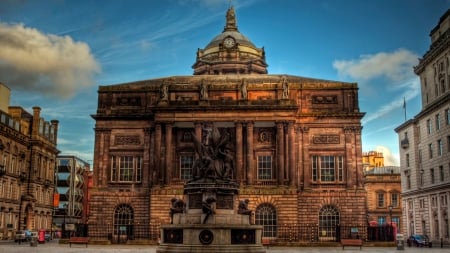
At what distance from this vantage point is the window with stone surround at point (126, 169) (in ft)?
178

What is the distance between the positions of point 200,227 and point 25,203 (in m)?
51.2

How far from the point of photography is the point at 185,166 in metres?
53.5

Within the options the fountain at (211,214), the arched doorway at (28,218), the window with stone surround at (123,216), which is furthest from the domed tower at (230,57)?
the fountain at (211,214)

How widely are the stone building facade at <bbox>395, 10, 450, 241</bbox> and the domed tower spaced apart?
21.4m

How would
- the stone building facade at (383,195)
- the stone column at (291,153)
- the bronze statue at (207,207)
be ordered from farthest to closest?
the stone building facade at (383,195) < the stone column at (291,153) < the bronze statue at (207,207)

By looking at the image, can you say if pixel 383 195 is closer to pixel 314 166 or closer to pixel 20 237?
pixel 314 166

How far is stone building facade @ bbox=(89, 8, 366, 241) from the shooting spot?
168 feet

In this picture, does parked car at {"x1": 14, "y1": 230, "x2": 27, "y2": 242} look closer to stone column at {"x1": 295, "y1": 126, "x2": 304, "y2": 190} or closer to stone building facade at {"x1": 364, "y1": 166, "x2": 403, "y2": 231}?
stone column at {"x1": 295, "y1": 126, "x2": 304, "y2": 190}

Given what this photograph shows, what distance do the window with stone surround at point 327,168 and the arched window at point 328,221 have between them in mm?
2834

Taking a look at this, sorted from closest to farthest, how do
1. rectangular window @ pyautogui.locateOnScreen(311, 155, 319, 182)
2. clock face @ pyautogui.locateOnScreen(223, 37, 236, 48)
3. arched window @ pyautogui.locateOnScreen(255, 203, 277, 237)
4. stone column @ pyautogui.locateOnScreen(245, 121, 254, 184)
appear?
arched window @ pyautogui.locateOnScreen(255, 203, 277, 237) → stone column @ pyautogui.locateOnScreen(245, 121, 254, 184) → rectangular window @ pyautogui.locateOnScreen(311, 155, 319, 182) → clock face @ pyautogui.locateOnScreen(223, 37, 236, 48)

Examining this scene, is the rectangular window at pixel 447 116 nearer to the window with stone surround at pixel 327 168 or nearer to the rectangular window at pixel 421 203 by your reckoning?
the window with stone surround at pixel 327 168

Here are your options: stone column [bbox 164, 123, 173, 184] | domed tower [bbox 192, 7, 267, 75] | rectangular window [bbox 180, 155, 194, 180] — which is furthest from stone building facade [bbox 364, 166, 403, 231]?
stone column [bbox 164, 123, 173, 184]

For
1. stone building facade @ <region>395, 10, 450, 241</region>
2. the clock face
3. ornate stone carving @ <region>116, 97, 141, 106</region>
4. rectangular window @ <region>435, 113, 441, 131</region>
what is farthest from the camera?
the clock face

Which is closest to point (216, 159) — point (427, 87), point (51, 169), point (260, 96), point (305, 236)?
point (305, 236)
